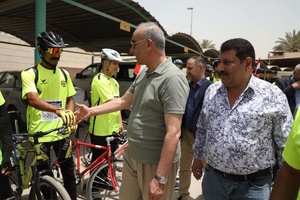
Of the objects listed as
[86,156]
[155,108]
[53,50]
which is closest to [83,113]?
[53,50]

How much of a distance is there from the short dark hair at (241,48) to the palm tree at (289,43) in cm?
4426

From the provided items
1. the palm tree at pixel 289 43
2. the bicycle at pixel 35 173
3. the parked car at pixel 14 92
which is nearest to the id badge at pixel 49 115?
the bicycle at pixel 35 173

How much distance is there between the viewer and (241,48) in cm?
205

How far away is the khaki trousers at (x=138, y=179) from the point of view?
2.20 m

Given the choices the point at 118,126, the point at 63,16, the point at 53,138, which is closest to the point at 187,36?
the point at 63,16

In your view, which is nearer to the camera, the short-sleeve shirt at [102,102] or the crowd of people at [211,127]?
the crowd of people at [211,127]

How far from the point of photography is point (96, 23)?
9.41 metres

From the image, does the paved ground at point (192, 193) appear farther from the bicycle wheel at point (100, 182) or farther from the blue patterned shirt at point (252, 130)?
the blue patterned shirt at point (252, 130)

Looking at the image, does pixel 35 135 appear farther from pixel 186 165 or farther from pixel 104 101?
pixel 186 165

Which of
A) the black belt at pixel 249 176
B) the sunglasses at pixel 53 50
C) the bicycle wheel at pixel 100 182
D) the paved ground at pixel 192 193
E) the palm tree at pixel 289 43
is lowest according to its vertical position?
the paved ground at pixel 192 193

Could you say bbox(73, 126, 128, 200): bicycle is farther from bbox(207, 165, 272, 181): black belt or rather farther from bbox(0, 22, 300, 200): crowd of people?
bbox(207, 165, 272, 181): black belt

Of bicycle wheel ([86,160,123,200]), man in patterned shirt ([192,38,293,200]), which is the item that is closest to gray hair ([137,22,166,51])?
man in patterned shirt ([192,38,293,200])

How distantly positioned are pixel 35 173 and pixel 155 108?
1425mm

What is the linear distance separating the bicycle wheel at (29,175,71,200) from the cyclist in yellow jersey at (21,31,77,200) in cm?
32
